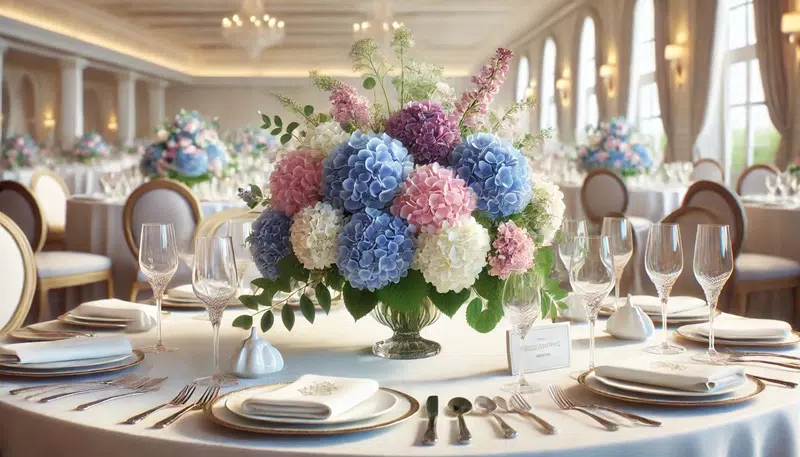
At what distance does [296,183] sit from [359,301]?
255mm

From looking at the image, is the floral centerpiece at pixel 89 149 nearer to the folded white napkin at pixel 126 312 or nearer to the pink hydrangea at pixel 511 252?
the folded white napkin at pixel 126 312

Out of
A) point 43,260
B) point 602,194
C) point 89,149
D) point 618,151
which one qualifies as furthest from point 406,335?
point 89,149

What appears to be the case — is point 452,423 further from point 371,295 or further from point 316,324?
point 316,324

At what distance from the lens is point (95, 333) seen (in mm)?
1873

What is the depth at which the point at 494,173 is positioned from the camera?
149 centimetres

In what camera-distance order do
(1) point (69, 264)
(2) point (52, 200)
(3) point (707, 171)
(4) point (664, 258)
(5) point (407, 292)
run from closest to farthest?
(5) point (407, 292) < (4) point (664, 258) < (1) point (69, 264) < (2) point (52, 200) < (3) point (707, 171)

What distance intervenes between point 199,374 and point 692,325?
110cm

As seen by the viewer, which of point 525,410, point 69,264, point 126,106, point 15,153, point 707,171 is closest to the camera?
point 525,410

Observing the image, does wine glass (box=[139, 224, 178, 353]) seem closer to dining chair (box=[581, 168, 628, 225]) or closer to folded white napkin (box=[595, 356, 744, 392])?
folded white napkin (box=[595, 356, 744, 392])

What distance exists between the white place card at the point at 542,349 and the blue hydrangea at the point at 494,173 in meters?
0.23

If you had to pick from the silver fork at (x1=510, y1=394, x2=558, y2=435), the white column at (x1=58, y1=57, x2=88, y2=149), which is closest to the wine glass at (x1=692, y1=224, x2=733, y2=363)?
the silver fork at (x1=510, y1=394, x2=558, y2=435)

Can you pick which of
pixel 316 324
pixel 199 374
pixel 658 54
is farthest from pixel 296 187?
pixel 658 54

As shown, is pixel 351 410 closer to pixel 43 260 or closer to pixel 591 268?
pixel 591 268

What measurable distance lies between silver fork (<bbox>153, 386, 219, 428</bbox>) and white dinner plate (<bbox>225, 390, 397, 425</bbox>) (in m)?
0.05
